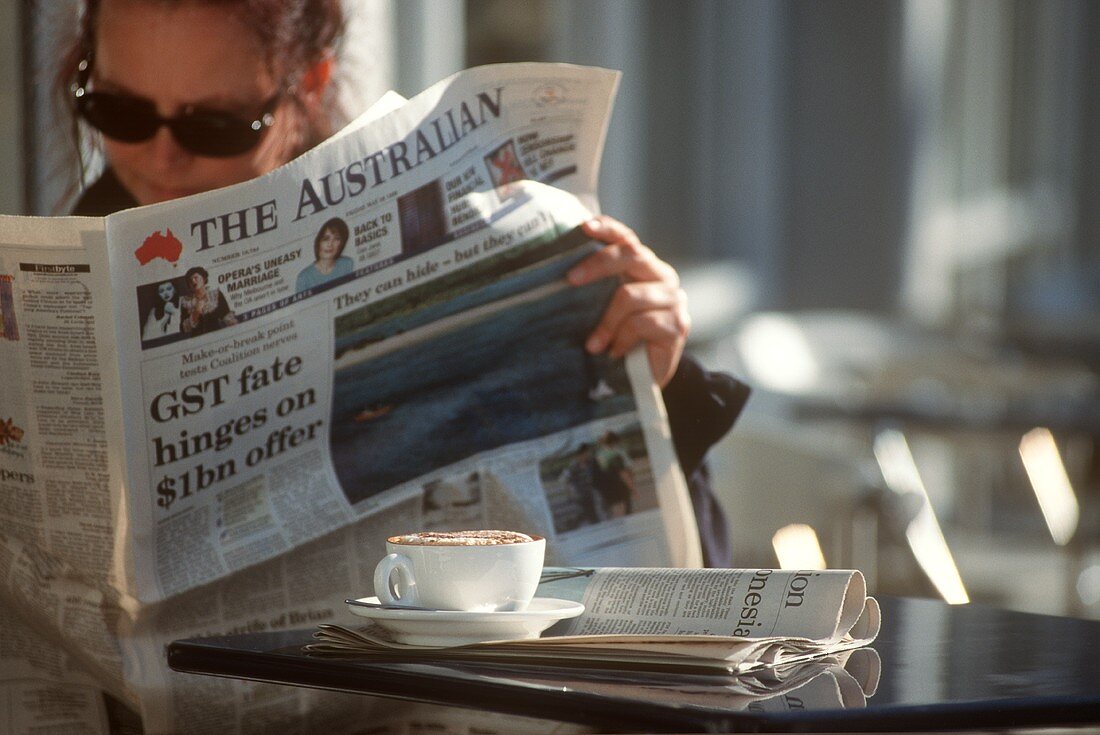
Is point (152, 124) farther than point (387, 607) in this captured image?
Yes

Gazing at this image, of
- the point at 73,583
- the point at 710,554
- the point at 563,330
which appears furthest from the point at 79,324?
the point at 710,554

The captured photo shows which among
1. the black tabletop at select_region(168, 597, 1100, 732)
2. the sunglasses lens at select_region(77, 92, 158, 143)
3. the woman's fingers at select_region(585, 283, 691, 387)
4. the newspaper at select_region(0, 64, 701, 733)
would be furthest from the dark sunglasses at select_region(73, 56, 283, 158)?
the black tabletop at select_region(168, 597, 1100, 732)

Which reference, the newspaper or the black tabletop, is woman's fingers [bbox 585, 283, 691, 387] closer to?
the newspaper

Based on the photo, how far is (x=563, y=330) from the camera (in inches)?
38.5

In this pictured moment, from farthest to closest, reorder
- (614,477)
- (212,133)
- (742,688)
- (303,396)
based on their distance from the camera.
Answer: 1. (212,133)
2. (614,477)
3. (303,396)
4. (742,688)

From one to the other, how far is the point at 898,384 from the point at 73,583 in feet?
9.11

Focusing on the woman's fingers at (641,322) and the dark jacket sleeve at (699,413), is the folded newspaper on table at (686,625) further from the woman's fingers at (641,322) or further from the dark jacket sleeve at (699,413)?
the dark jacket sleeve at (699,413)

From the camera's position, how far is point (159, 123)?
1.07 meters

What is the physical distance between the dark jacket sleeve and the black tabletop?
38cm

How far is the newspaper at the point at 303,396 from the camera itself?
2.63ft

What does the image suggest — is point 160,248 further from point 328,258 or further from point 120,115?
point 120,115

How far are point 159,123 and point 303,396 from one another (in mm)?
316

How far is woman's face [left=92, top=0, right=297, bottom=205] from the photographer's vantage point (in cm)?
107

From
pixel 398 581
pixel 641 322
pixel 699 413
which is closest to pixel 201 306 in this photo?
pixel 398 581
